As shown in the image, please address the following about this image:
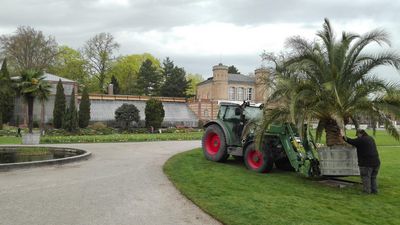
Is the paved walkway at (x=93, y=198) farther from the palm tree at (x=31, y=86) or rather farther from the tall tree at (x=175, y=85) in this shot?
the tall tree at (x=175, y=85)

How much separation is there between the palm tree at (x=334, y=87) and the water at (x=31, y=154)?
957 cm

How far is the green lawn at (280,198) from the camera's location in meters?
7.12

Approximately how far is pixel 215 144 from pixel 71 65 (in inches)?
2184

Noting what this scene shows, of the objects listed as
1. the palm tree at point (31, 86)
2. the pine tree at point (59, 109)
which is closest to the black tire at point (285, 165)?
the palm tree at point (31, 86)

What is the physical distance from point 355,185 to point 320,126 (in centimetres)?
184

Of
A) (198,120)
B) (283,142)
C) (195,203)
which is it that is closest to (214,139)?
(283,142)

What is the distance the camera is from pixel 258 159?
40.6 feet

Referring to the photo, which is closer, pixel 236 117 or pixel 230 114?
pixel 236 117

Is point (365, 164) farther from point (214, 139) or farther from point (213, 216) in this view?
point (214, 139)

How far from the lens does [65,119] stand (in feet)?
134

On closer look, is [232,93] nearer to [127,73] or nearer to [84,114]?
[127,73]

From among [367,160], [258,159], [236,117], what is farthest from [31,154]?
[367,160]

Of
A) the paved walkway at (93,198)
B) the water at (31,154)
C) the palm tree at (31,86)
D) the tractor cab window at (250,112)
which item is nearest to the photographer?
the paved walkway at (93,198)

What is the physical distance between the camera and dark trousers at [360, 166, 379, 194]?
948 cm
